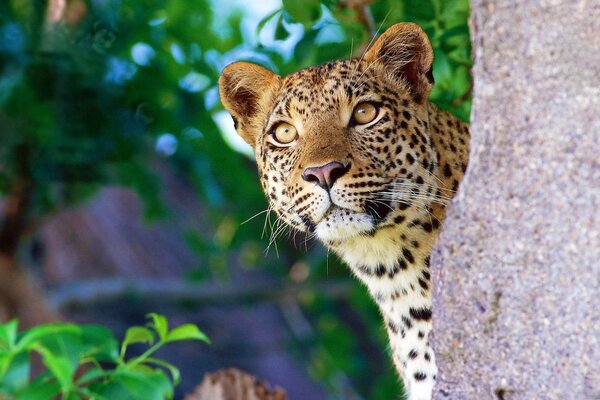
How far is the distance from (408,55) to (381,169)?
65 cm

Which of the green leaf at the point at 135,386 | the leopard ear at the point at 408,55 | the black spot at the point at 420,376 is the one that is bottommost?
the black spot at the point at 420,376

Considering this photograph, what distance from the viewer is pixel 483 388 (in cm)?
324

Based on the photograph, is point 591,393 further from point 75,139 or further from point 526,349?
point 75,139

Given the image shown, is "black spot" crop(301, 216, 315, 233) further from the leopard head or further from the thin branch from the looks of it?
the thin branch

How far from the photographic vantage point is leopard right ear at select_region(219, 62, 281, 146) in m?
5.11

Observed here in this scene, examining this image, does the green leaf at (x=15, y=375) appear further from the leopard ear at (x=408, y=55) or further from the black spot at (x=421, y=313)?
the leopard ear at (x=408, y=55)

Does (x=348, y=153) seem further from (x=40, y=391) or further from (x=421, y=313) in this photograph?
(x=40, y=391)

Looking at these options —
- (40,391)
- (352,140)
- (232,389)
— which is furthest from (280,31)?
(40,391)

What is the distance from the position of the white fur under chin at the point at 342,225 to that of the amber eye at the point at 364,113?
501 millimetres

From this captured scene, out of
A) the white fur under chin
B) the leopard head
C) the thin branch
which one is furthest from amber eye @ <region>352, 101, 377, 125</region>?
the thin branch

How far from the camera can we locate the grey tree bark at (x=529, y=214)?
2969mm

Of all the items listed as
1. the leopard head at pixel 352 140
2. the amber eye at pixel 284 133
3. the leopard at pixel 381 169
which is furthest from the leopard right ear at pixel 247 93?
the amber eye at pixel 284 133

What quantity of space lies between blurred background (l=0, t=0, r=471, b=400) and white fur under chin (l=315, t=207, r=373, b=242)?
350mm

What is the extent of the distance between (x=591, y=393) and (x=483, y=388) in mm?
391
